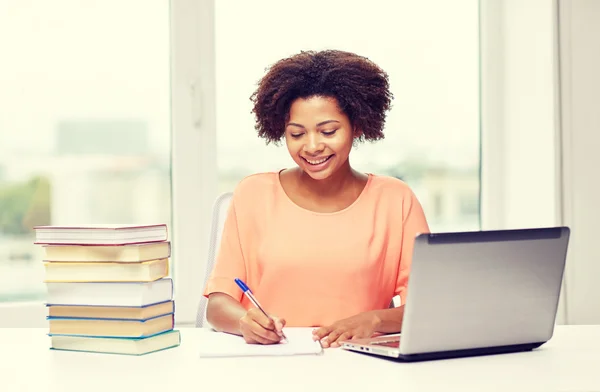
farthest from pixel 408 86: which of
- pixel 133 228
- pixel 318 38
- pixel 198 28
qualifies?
pixel 133 228

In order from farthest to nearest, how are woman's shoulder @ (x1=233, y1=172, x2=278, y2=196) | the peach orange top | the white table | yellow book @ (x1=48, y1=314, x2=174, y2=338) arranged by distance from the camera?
1. woman's shoulder @ (x1=233, y1=172, x2=278, y2=196)
2. the peach orange top
3. yellow book @ (x1=48, y1=314, x2=174, y2=338)
4. the white table

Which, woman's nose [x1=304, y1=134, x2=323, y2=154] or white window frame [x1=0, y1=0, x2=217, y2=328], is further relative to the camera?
white window frame [x1=0, y1=0, x2=217, y2=328]

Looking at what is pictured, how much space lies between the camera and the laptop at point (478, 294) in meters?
1.27

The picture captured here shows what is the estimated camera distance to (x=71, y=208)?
9.70 ft

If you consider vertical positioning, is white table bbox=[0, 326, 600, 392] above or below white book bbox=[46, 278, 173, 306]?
below

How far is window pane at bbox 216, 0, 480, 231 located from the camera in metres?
3.06

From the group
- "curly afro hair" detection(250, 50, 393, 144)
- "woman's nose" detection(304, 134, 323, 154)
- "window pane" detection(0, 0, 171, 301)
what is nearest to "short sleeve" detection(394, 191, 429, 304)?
"curly afro hair" detection(250, 50, 393, 144)

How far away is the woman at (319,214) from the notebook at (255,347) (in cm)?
24

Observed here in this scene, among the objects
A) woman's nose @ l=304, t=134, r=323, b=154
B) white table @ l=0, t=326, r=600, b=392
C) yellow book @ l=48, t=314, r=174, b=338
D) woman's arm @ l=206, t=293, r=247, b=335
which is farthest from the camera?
woman's nose @ l=304, t=134, r=323, b=154

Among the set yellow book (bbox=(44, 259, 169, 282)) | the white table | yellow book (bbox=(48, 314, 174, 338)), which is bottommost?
the white table

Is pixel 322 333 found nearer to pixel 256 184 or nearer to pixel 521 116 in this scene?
pixel 256 184

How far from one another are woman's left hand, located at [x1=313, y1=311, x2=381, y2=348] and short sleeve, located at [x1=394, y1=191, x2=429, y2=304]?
36cm

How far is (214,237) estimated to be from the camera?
2135 millimetres

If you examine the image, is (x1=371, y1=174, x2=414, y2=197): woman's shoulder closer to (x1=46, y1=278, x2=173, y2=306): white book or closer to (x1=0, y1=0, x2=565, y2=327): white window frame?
(x1=46, y1=278, x2=173, y2=306): white book
